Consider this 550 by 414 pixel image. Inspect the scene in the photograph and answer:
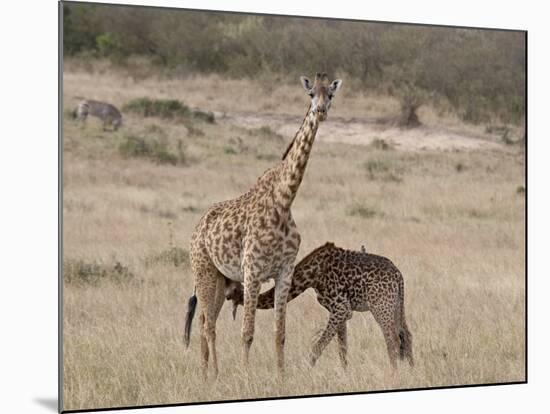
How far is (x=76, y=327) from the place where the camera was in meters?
10.1

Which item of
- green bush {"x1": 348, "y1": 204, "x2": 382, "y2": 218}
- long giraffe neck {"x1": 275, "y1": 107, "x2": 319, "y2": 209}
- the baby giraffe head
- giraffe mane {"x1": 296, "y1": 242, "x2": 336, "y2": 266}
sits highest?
long giraffe neck {"x1": 275, "y1": 107, "x2": 319, "y2": 209}

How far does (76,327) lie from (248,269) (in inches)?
65.2

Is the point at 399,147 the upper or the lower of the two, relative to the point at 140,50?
lower

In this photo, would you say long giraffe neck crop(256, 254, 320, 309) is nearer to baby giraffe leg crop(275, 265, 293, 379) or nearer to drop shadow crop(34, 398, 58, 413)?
baby giraffe leg crop(275, 265, 293, 379)

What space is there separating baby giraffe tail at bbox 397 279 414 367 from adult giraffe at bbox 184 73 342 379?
3.39 feet

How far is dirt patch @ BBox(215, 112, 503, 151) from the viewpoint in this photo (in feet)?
36.9

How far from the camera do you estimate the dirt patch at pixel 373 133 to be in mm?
11258

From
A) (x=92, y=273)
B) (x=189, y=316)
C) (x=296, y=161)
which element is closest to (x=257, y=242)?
(x=296, y=161)

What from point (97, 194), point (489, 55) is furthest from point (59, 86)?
point (489, 55)

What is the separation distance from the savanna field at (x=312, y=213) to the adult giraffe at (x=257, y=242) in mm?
514

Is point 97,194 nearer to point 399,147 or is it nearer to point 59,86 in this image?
point 59,86

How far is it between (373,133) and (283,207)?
2355 mm

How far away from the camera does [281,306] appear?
9.55 m

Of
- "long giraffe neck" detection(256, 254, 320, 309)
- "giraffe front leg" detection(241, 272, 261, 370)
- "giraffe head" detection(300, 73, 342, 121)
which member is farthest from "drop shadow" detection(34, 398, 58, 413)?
"giraffe head" detection(300, 73, 342, 121)
